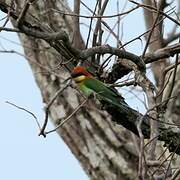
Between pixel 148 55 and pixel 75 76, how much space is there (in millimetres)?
453

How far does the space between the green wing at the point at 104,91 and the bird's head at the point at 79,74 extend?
0.03 meters

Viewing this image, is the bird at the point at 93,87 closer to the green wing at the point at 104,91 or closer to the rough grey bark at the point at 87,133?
the green wing at the point at 104,91

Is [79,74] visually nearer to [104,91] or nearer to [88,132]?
[104,91]

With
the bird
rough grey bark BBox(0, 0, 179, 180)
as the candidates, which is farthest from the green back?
rough grey bark BBox(0, 0, 179, 180)

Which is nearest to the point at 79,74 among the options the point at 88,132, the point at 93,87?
the point at 93,87

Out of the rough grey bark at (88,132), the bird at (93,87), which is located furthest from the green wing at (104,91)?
the rough grey bark at (88,132)

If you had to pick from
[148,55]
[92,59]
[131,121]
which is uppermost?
[92,59]

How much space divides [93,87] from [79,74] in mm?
91

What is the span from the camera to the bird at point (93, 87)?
3.21 meters

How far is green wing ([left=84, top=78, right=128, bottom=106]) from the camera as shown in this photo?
3.23m

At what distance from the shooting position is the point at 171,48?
3.39 meters

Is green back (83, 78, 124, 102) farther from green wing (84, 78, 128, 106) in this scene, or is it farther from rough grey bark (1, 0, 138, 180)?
rough grey bark (1, 0, 138, 180)

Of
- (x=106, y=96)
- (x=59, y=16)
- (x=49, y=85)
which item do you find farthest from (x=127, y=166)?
(x=106, y=96)

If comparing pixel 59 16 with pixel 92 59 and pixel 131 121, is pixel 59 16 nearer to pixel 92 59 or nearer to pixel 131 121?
pixel 92 59
